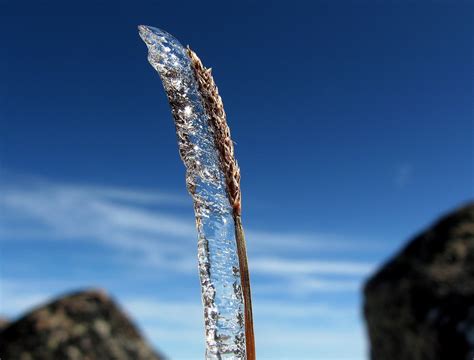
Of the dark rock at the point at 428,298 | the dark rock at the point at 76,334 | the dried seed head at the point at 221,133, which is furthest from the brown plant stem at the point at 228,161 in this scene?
the dark rock at the point at 76,334

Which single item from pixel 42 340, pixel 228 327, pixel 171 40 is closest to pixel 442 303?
pixel 228 327

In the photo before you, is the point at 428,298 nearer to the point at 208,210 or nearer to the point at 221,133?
the point at 208,210

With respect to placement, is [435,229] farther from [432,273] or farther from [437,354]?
[437,354]

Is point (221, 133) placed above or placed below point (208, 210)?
above

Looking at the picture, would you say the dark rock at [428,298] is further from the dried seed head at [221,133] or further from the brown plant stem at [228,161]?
the dried seed head at [221,133]

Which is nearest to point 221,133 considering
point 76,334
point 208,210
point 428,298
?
point 208,210
